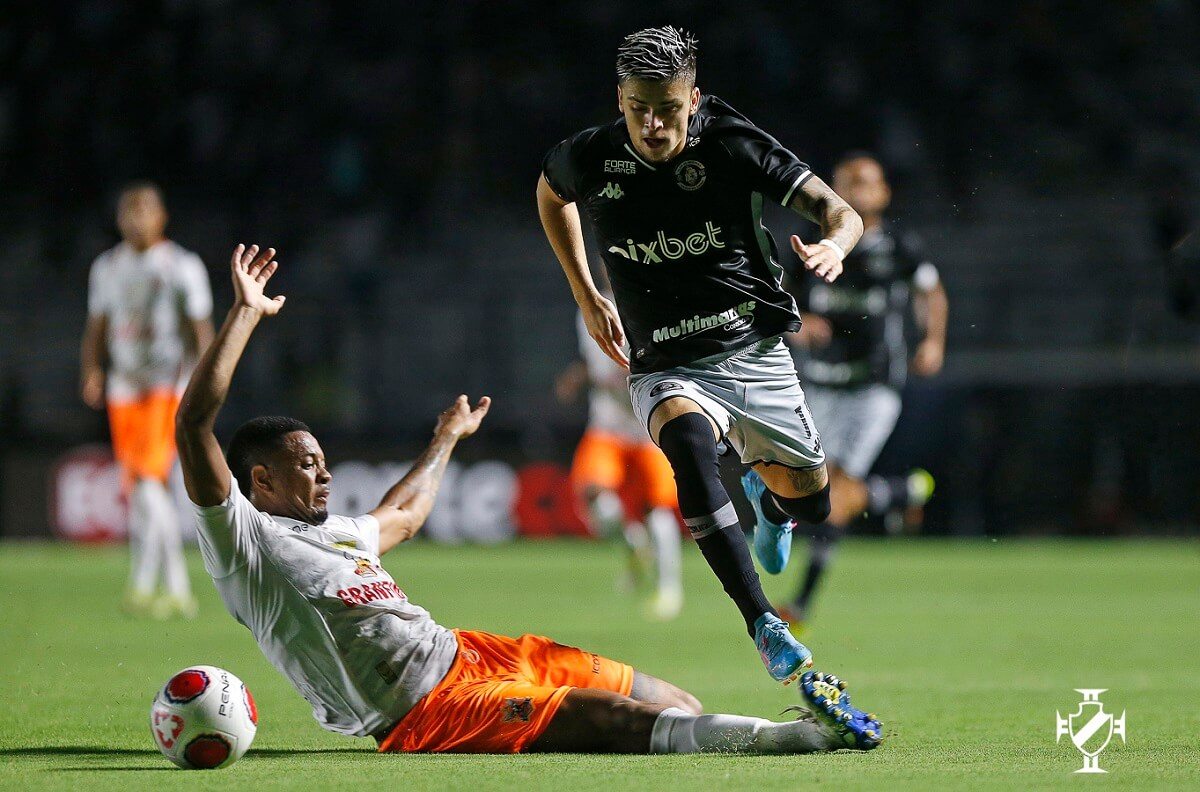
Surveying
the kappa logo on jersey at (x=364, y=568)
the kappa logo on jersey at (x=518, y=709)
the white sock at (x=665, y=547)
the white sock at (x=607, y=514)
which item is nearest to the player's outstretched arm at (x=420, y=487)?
the kappa logo on jersey at (x=364, y=568)

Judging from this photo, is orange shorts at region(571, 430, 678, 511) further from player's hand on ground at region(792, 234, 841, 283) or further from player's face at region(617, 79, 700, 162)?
player's hand on ground at region(792, 234, 841, 283)

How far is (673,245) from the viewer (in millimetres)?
5270

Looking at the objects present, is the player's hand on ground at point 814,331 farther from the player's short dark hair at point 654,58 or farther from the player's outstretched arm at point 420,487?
the player's short dark hair at point 654,58

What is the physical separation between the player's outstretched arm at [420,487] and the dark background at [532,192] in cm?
1174

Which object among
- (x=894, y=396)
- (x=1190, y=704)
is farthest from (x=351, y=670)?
(x=894, y=396)

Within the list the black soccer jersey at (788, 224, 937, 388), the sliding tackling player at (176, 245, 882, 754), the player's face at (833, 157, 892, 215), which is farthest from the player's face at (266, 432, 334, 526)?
the black soccer jersey at (788, 224, 937, 388)

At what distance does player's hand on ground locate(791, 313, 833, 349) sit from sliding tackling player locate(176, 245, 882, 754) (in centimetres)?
356

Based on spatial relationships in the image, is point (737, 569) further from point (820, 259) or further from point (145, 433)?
point (145, 433)

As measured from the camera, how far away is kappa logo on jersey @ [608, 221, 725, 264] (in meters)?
5.27

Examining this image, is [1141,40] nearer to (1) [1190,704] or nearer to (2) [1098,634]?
(2) [1098,634]

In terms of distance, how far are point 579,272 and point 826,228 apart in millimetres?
1055

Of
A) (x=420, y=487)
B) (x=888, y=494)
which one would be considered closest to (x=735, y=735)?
(x=420, y=487)

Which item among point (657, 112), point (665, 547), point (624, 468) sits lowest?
point (665, 547)

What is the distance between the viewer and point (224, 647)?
26.6ft
